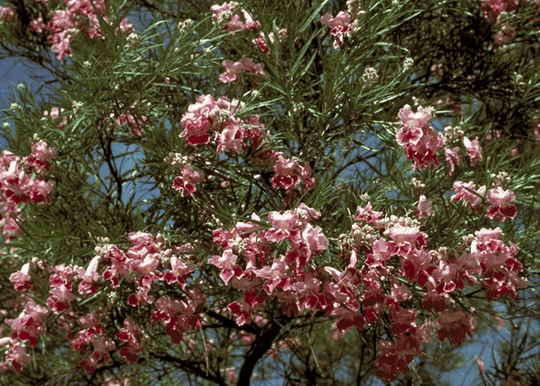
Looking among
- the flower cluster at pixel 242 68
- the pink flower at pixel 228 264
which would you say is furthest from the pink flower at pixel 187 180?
the flower cluster at pixel 242 68

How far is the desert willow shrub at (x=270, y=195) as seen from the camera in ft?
5.67

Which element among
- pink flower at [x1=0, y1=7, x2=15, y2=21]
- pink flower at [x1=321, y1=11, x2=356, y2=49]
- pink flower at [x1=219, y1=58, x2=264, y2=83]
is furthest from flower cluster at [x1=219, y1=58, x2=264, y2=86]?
pink flower at [x1=0, y1=7, x2=15, y2=21]

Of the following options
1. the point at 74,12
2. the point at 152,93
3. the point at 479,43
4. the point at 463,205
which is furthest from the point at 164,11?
the point at 463,205

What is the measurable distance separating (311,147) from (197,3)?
1.36 metres

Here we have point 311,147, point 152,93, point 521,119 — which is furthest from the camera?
point 521,119

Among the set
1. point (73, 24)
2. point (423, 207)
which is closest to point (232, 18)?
point (73, 24)

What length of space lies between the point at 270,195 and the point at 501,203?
683 millimetres

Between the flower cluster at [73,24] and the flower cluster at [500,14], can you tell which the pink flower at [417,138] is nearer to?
the flower cluster at [500,14]

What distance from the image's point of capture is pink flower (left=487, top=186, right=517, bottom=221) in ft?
5.99

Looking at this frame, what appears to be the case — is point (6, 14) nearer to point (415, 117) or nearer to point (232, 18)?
point (232, 18)

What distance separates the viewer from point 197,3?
3092mm

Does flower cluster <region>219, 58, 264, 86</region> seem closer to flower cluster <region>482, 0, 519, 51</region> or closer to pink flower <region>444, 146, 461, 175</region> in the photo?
pink flower <region>444, 146, 461, 175</region>

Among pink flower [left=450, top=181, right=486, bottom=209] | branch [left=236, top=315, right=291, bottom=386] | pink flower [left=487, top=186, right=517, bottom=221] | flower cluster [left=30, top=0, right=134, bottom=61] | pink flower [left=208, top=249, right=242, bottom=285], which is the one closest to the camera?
pink flower [left=208, top=249, right=242, bottom=285]

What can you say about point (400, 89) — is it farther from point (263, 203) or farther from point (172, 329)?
point (172, 329)
